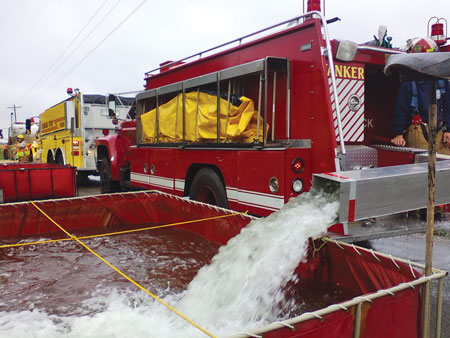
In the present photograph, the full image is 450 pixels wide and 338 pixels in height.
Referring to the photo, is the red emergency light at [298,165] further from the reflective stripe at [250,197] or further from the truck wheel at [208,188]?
the truck wheel at [208,188]

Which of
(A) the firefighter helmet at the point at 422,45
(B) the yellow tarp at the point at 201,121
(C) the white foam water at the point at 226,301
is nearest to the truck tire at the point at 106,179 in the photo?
(B) the yellow tarp at the point at 201,121

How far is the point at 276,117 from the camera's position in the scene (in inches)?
198

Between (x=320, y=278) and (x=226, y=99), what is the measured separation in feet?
9.97

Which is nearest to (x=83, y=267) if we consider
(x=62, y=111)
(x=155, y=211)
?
(x=155, y=211)

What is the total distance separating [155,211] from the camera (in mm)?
5965

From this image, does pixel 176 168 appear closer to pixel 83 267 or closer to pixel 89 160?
pixel 83 267

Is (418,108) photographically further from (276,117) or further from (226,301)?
(226,301)

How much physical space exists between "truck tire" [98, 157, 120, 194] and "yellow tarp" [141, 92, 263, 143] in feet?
8.36

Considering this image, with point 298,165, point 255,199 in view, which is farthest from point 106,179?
point 298,165

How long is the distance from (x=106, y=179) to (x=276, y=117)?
631cm

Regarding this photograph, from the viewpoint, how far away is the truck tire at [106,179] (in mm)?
9914

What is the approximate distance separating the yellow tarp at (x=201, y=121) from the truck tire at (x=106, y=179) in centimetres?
255

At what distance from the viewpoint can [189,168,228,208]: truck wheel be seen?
5668 mm

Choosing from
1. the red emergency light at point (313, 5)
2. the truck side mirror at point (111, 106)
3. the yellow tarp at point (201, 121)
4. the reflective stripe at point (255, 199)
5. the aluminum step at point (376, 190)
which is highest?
the red emergency light at point (313, 5)
